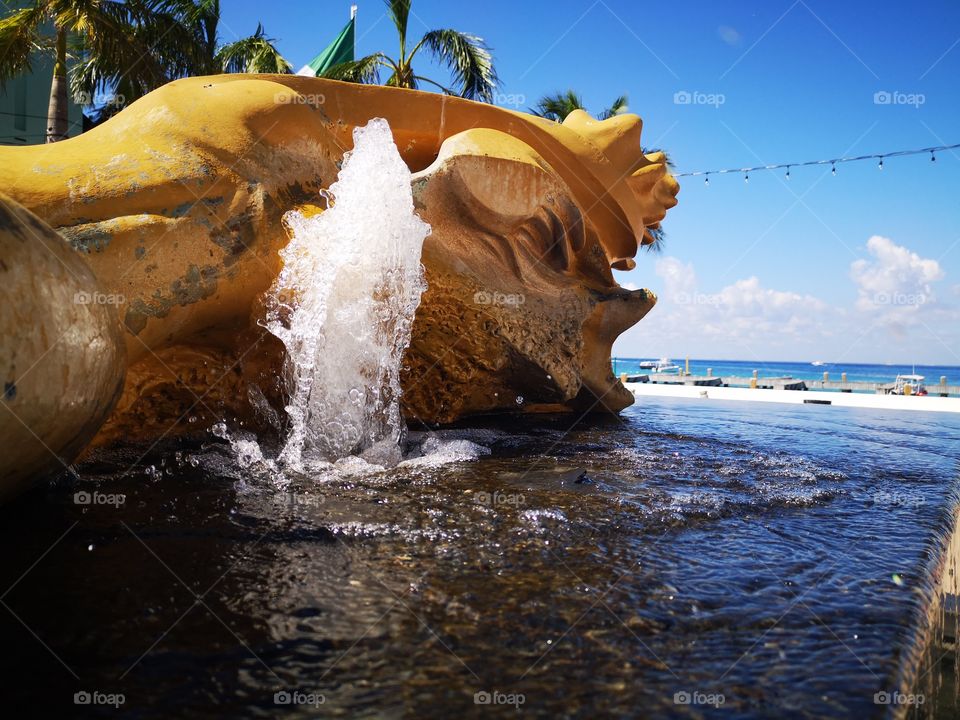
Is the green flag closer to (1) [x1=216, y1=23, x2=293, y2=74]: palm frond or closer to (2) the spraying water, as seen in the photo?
(1) [x1=216, y1=23, x2=293, y2=74]: palm frond

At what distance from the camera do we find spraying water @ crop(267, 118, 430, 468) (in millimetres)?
4043

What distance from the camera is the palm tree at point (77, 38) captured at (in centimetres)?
1083

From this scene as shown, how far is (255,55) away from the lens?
16.8 meters

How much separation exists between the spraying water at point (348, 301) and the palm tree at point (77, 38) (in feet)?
32.3

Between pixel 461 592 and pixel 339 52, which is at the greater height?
pixel 339 52

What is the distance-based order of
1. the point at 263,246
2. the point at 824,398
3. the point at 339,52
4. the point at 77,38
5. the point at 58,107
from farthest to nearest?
the point at 339,52, the point at 77,38, the point at 58,107, the point at 824,398, the point at 263,246

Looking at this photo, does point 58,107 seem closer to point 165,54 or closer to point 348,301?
point 165,54

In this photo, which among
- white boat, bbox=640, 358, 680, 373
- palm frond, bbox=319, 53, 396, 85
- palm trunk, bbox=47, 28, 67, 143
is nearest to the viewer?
palm trunk, bbox=47, 28, 67, 143

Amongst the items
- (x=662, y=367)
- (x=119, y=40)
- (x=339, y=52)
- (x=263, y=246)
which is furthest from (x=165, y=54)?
(x=662, y=367)

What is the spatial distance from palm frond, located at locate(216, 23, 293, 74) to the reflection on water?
1561 centimetres

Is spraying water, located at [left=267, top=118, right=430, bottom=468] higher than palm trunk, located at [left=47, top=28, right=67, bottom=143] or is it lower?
lower

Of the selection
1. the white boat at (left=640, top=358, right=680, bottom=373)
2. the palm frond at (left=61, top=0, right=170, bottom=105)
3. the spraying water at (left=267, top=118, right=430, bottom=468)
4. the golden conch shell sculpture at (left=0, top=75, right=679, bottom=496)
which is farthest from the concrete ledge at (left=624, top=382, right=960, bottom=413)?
the white boat at (left=640, top=358, right=680, bottom=373)

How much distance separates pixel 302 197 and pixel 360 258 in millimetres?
532

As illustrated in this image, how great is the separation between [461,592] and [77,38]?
1527cm
